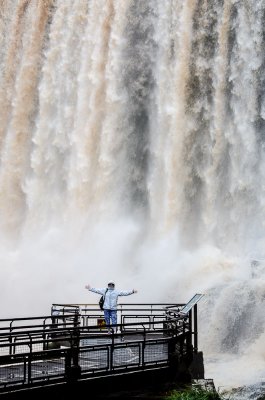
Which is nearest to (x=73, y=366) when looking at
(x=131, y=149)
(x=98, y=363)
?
(x=98, y=363)

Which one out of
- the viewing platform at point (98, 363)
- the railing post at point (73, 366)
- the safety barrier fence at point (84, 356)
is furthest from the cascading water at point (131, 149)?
the railing post at point (73, 366)

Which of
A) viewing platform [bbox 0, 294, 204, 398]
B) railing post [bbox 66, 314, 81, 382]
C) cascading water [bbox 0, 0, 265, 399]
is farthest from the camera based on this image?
cascading water [bbox 0, 0, 265, 399]

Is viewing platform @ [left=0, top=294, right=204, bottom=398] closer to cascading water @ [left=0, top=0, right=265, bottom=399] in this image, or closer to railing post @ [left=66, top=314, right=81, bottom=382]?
railing post @ [left=66, top=314, right=81, bottom=382]

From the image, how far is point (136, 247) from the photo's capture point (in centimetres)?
2881

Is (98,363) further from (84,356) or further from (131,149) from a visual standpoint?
(131,149)

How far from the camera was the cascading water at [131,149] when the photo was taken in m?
27.3

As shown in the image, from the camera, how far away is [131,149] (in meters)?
31.6

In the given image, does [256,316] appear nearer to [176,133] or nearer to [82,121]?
[176,133]

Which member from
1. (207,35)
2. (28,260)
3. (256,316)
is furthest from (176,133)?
(256,316)

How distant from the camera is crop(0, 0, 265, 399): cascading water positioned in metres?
27.3

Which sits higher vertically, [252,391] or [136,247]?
[136,247]

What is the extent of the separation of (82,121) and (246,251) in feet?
34.1

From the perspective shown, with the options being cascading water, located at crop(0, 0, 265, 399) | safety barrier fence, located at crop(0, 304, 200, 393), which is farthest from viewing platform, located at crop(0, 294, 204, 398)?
cascading water, located at crop(0, 0, 265, 399)

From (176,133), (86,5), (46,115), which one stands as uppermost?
(86,5)
